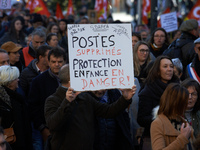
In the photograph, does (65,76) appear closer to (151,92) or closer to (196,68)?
(151,92)

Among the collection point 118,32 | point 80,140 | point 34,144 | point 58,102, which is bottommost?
point 34,144

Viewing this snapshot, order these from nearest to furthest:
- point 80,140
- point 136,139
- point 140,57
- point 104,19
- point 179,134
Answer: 1. point 179,134
2. point 80,140
3. point 136,139
4. point 140,57
5. point 104,19

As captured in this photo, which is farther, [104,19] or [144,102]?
[104,19]

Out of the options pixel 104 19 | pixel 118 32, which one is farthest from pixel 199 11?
pixel 118 32

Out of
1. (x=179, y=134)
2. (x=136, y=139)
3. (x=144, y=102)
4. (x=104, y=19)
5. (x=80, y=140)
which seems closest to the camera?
(x=179, y=134)

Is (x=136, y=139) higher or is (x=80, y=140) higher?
(x=80, y=140)

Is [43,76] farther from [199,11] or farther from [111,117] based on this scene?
[199,11]

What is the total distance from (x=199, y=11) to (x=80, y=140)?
785cm

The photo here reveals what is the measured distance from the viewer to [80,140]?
450 cm

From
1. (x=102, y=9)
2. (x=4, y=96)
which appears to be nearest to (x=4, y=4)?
(x=4, y=96)

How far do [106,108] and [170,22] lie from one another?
740 cm

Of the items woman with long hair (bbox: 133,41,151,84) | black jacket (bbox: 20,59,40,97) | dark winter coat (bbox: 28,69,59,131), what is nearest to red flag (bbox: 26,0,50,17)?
woman with long hair (bbox: 133,41,151,84)

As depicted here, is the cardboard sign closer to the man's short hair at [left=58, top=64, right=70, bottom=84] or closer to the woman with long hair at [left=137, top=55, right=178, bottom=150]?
the woman with long hair at [left=137, top=55, right=178, bottom=150]

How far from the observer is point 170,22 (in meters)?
11.7
